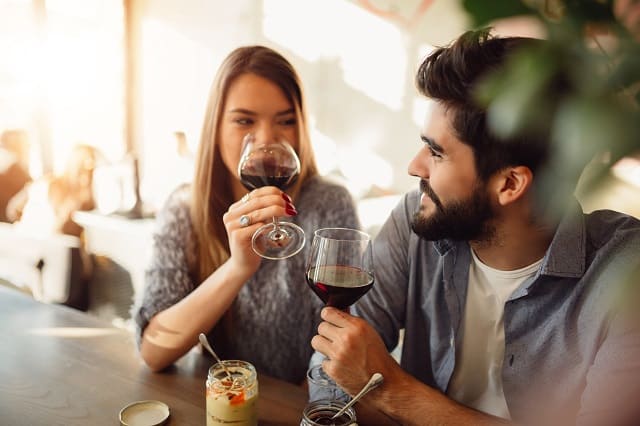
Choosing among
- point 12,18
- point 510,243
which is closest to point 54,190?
point 12,18

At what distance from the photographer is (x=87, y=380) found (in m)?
1.22

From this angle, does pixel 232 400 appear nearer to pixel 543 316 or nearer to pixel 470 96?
pixel 543 316

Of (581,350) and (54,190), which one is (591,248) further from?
(54,190)

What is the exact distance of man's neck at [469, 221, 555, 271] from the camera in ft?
4.33

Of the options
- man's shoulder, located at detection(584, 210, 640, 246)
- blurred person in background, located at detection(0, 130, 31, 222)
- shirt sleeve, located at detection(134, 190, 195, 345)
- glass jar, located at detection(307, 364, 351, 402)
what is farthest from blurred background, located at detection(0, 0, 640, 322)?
glass jar, located at detection(307, 364, 351, 402)

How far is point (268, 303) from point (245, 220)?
41cm

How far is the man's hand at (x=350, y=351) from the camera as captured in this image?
3.52 feet

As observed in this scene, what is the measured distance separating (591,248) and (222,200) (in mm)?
1050

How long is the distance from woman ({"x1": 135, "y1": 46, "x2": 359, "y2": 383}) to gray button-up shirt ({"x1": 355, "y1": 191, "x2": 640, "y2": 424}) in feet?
0.83

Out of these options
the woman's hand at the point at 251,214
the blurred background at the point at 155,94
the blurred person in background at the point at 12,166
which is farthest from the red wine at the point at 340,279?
the blurred person in background at the point at 12,166

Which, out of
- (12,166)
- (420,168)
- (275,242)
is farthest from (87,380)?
(12,166)

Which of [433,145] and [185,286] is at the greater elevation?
[433,145]

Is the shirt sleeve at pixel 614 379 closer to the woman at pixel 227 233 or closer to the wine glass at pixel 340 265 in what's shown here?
the wine glass at pixel 340 265

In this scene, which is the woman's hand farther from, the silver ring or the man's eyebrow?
the man's eyebrow
